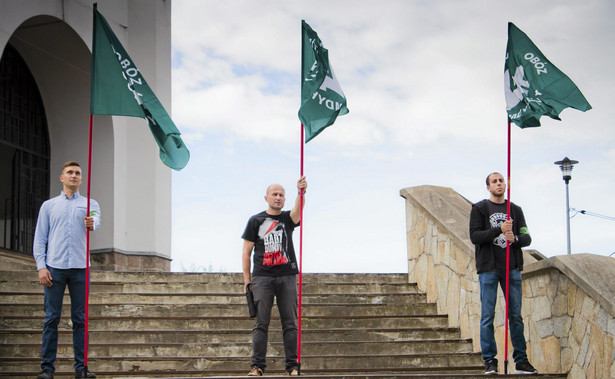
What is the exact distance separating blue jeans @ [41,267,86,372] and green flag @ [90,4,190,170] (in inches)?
51.8

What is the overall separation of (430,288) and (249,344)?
240cm

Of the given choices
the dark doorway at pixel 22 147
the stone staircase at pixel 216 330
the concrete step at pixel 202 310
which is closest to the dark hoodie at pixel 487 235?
the stone staircase at pixel 216 330

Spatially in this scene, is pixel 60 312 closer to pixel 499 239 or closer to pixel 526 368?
pixel 499 239

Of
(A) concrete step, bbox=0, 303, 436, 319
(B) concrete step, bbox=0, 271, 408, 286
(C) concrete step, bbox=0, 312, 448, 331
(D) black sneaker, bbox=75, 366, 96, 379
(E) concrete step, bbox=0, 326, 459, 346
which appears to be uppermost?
(B) concrete step, bbox=0, 271, 408, 286

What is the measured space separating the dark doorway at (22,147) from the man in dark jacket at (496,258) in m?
8.37

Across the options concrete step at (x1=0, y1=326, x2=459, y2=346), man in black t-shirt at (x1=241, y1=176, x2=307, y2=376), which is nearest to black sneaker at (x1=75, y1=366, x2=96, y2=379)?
man in black t-shirt at (x1=241, y1=176, x2=307, y2=376)

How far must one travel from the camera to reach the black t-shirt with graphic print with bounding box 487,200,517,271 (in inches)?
293

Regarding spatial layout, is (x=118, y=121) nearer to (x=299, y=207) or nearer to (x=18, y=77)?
(x=18, y=77)

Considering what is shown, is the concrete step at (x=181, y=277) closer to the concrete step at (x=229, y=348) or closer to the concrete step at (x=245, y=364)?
the concrete step at (x=229, y=348)

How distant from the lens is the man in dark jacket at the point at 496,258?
23.8 feet

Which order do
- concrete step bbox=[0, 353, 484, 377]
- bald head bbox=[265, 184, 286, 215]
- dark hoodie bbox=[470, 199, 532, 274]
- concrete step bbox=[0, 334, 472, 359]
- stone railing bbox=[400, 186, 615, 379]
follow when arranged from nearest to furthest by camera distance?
stone railing bbox=[400, 186, 615, 379]
bald head bbox=[265, 184, 286, 215]
dark hoodie bbox=[470, 199, 532, 274]
concrete step bbox=[0, 353, 484, 377]
concrete step bbox=[0, 334, 472, 359]

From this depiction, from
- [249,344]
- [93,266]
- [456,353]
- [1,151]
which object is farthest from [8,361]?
[1,151]

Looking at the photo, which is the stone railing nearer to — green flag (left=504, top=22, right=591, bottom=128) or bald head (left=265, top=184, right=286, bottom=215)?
green flag (left=504, top=22, right=591, bottom=128)

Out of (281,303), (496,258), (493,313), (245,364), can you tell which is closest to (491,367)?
(493,313)
